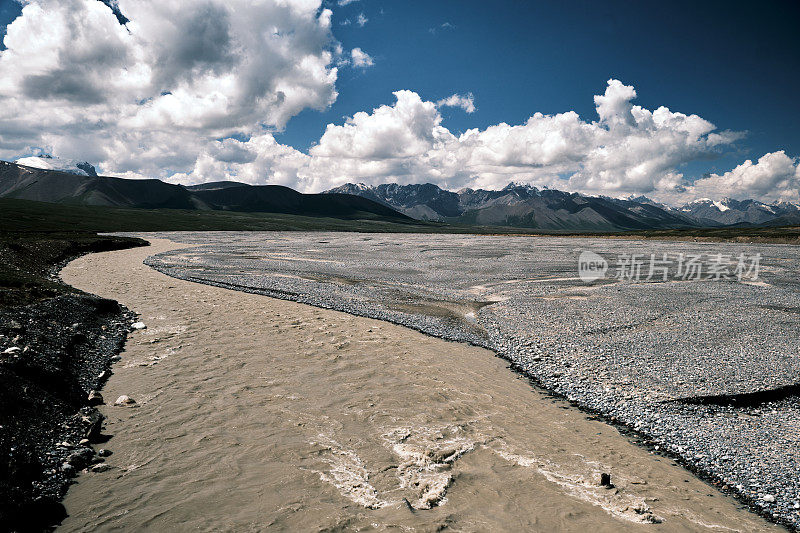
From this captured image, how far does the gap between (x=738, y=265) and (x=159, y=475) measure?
7073cm

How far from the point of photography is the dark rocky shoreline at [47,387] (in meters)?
8.20

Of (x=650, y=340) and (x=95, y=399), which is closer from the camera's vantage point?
(x=95, y=399)

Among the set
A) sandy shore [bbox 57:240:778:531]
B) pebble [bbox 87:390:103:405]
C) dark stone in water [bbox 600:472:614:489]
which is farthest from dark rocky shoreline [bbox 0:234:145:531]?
dark stone in water [bbox 600:472:614:489]

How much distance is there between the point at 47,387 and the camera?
486 inches

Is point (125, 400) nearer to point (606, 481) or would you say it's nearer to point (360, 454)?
point (360, 454)

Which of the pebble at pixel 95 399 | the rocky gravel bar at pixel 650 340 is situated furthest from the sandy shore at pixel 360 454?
the rocky gravel bar at pixel 650 340

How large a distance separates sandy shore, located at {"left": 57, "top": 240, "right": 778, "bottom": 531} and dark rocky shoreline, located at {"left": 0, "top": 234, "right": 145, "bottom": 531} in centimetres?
58

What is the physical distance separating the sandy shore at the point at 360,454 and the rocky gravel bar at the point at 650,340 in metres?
1.35

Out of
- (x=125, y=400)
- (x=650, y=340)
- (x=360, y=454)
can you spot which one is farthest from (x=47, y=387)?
(x=650, y=340)

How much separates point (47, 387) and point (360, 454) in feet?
33.4

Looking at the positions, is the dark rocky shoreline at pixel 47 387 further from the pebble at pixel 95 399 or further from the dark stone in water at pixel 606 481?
the dark stone in water at pixel 606 481

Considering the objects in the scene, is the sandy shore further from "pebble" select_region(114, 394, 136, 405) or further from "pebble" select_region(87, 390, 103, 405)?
"pebble" select_region(87, 390, 103, 405)

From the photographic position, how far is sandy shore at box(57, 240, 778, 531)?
8406mm

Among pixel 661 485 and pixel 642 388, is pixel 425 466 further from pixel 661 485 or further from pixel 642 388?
pixel 642 388
